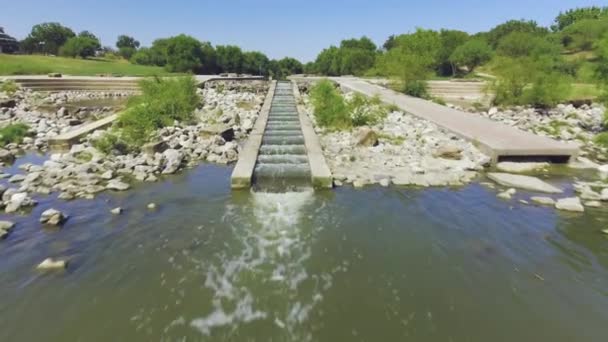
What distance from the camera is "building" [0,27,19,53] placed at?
2401 inches

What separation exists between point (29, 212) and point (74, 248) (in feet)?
6.48

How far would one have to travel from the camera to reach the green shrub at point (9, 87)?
795 inches

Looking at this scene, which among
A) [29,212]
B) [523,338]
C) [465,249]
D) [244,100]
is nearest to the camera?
[523,338]

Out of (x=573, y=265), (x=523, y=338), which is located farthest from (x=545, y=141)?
(x=523, y=338)

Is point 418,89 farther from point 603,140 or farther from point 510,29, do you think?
point 510,29

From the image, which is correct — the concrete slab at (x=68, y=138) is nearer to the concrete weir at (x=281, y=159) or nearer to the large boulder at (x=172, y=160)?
the large boulder at (x=172, y=160)

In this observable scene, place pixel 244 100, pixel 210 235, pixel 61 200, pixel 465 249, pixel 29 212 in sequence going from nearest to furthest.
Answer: pixel 465 249 → pixel 210 235 → pixel 29 212 → pixel 61 200 → pixel 244 100

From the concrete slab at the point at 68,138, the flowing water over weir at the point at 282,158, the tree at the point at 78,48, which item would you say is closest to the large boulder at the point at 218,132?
the flowing water over weir at the point at 282,158

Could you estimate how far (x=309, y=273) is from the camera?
4.48 meters

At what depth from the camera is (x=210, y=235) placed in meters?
5.39

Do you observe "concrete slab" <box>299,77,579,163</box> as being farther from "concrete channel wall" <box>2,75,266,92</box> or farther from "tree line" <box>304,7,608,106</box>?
"concrete channel wall" <box>2,75,266,92</box>

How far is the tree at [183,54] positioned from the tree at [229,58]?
10.4 meters

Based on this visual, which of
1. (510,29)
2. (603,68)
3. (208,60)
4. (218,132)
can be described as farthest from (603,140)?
(510,29)

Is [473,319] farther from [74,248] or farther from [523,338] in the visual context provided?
[74,248]
